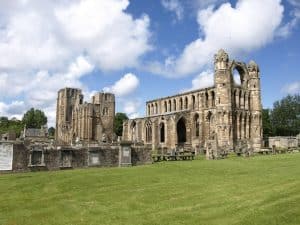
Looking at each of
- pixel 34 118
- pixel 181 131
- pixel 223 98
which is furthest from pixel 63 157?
pixel 34 118

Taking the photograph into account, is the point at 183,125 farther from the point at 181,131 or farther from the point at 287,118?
the point at 287,118

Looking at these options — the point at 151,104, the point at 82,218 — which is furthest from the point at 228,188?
the point at 151,104

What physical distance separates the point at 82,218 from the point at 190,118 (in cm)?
5434

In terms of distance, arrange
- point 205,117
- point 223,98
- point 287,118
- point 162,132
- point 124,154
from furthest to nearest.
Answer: point 287,118, point 162,132, point 205,117, point 223,98, point 124,154

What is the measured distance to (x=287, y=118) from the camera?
9162 centimetres

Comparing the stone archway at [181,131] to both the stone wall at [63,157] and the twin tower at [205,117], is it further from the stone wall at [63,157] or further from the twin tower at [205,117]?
the stone wall at [63,157]

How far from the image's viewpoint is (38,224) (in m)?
10.4

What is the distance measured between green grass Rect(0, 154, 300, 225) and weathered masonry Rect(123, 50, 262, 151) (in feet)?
125

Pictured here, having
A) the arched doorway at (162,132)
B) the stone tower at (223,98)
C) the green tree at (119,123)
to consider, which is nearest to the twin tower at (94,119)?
the arched doorway at (162,132)

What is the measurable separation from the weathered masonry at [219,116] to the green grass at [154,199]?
1495 inches

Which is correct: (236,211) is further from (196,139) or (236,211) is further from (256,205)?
(196,139)

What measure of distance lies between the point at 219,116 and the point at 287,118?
41.0 meters

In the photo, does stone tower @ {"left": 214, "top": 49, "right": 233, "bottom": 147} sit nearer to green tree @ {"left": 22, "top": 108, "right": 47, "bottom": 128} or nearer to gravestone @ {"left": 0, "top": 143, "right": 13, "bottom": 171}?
gravestone @ {"left": 0, "top": 143, "right": 13, "bottom": 171}

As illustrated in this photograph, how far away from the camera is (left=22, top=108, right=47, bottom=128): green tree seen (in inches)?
4320
